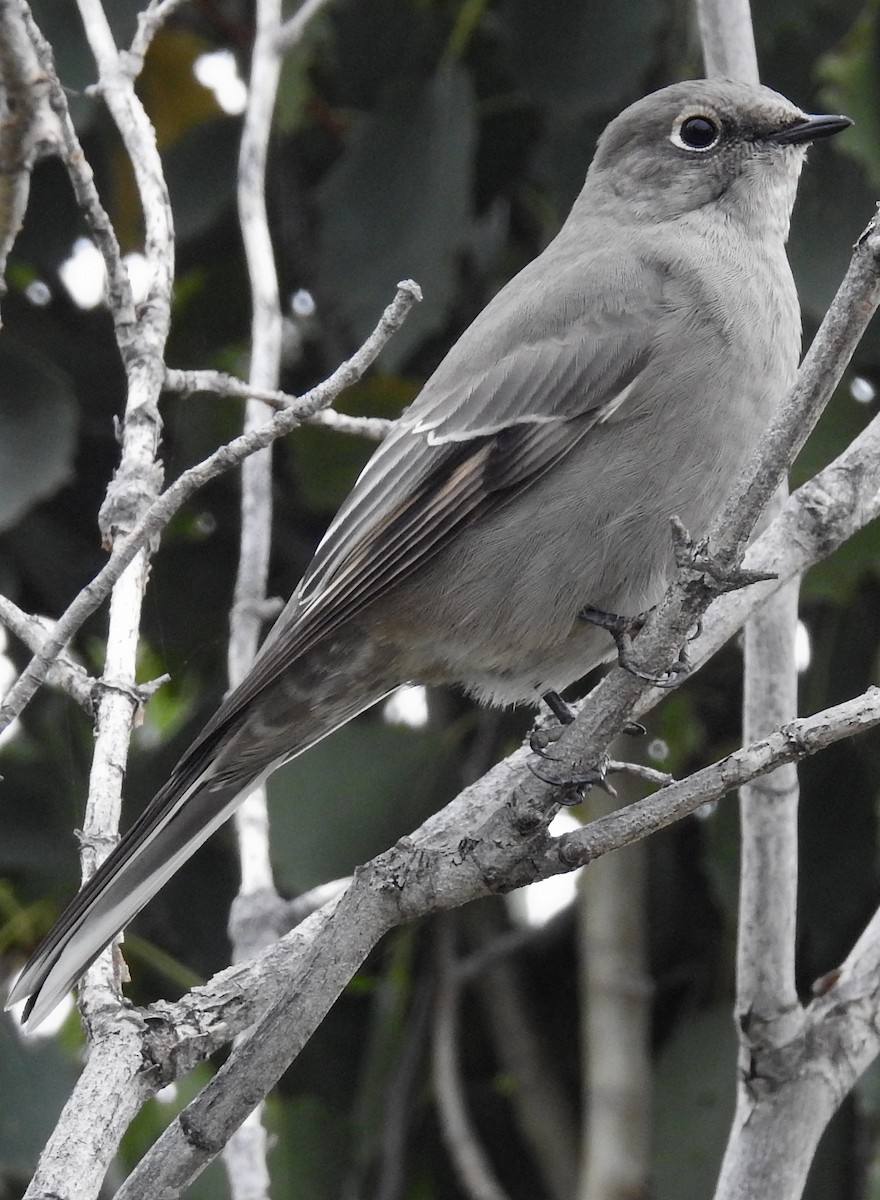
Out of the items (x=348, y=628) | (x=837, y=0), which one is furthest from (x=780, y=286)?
(x=348, y=628)

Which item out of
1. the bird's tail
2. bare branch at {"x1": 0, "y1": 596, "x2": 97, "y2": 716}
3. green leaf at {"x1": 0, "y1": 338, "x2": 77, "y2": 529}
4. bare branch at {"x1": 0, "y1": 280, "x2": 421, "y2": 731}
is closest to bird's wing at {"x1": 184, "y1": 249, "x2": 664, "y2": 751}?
the bird's tail

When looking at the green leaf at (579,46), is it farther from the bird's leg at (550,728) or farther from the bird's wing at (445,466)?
the bird's leg at (550,728)

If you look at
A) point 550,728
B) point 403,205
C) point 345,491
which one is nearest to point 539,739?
point 550,728

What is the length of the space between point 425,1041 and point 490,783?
1.49 m

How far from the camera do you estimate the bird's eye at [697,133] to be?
174 inches

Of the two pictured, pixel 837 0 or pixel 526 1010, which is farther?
pixel 526 1010

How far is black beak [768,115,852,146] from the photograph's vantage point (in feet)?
13.8

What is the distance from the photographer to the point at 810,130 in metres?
4.25

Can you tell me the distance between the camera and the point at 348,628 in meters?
3.76

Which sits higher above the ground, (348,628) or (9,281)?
(9,281)

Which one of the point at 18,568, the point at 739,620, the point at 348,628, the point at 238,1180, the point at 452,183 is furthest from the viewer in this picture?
the point at 18,568

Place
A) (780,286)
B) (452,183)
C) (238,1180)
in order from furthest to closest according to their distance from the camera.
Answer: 1. (452,183)
2. (780,286)
3. (238,1180)

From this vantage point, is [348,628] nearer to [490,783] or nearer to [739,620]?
[490,783]

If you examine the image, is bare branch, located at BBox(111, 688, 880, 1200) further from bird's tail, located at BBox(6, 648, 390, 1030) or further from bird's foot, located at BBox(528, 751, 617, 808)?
bird's tail, located at BBox(6, 648, 390, 1030)
